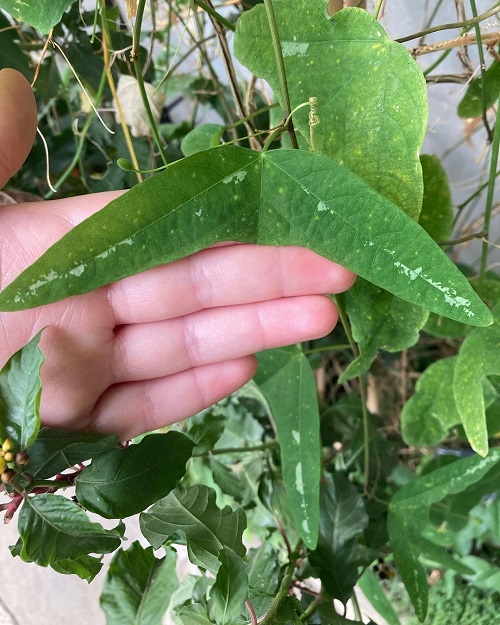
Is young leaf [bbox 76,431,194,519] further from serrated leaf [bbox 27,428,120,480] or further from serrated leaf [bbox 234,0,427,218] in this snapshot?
serrated leaf [bbox 234,0,427,218]

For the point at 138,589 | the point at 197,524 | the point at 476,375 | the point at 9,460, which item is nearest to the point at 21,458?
the point at 9,460

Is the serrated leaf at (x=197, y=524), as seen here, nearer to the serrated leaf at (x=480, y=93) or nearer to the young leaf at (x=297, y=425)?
the young leaf at (x=297, y=425)

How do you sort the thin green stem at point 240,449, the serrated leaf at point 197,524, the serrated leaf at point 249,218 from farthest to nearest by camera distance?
the thin green stem at point 240,449
the serrated leaf at point 197,524
the serrated leaf at point 249,218

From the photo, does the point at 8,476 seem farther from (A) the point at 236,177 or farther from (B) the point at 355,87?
(B) the point at 355,87

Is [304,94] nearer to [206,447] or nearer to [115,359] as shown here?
[115,359]

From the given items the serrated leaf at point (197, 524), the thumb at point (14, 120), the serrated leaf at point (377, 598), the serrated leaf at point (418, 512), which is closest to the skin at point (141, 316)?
the thumb at point (14, 120)

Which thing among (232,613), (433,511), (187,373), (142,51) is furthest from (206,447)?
(142,51)
